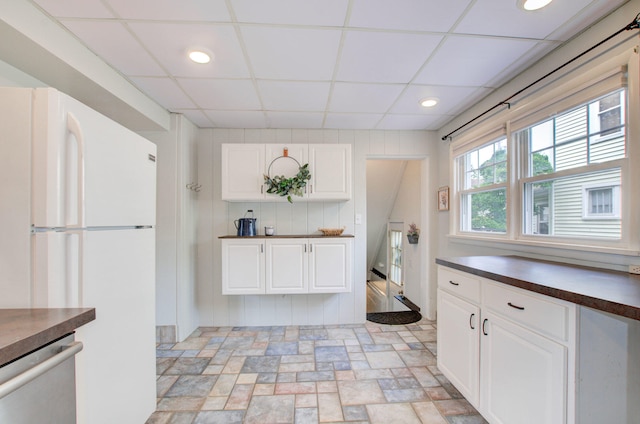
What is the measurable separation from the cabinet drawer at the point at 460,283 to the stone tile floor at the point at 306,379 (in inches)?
29.6

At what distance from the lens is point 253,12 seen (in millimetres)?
1391

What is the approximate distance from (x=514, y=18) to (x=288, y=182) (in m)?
2.04

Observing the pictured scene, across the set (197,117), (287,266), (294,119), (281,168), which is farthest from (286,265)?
(197,117)

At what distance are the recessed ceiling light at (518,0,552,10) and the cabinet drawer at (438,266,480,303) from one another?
4.95 ft

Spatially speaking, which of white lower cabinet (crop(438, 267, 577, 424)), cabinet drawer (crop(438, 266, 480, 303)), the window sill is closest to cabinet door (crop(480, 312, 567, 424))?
white lower cabinet (crop(438, 267, 577, 424))

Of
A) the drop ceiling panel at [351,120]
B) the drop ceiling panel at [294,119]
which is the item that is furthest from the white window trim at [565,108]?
the drop ceiling panel at [294,119]

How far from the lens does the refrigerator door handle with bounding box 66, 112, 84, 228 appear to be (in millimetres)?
1014

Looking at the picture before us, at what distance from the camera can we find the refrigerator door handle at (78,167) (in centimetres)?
101

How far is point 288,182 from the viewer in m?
2.69

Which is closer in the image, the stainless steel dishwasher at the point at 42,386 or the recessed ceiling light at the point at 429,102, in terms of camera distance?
the stainless steel dishwasher at the point at 42,386

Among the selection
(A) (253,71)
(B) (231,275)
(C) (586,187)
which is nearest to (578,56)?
(C) (586,187)

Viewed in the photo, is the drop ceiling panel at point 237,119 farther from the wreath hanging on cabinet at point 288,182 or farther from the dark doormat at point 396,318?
the dark doormat at point 396,318

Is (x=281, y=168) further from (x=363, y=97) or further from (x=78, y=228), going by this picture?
(x=78, y=228)

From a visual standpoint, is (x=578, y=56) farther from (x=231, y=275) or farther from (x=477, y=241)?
(x=231, y=275)
